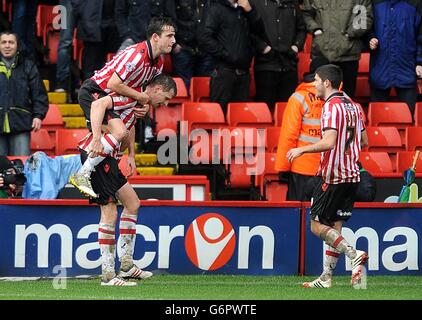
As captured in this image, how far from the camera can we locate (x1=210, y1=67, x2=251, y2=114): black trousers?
49.4 feet

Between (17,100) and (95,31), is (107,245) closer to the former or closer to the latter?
(17,100)

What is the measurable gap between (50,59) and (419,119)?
4.81 meters

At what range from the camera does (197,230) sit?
12.2 metres

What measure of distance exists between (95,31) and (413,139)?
3.90m

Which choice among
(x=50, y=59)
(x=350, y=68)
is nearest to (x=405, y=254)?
(x=350, y=68)

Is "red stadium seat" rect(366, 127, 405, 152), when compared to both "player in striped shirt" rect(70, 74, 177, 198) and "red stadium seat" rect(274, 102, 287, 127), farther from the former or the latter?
"player in striped shirt" rect(70, 74, 177, 198)

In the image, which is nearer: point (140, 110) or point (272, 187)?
point (140, 110)

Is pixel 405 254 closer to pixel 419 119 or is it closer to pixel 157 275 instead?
pixel 157 275

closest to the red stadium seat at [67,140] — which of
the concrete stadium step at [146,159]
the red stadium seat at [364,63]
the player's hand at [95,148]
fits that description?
the concrete stadium step at [146,159]

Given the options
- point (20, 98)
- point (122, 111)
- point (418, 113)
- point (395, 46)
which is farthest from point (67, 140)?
point (418, 113)

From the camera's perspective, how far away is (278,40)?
15414 mm

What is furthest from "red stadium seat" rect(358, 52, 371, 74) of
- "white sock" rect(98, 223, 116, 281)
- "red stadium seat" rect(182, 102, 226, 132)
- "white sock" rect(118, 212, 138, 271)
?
"white sock" rect(98, 223, 116, 281)

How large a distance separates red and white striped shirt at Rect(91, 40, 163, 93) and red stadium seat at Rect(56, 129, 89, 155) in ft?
11.6

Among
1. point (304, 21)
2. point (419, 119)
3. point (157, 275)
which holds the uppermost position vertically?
point (304, 21)
